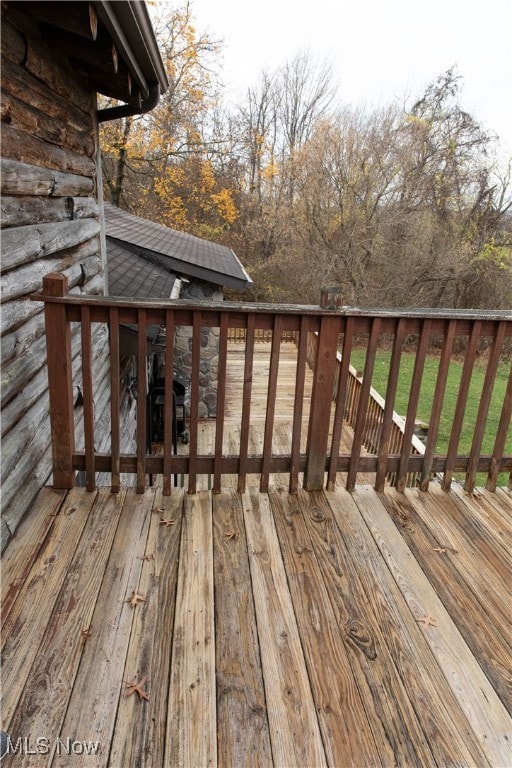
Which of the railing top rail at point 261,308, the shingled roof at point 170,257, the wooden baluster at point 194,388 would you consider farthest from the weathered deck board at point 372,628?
the shingled roof at point 170,257

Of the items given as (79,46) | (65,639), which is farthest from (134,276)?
(65,639)

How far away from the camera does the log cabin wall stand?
1.83 m

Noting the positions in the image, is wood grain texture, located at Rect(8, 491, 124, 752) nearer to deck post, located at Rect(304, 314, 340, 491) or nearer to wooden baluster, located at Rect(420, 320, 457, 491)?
deck post, located at Rect(304, 314, 340, 491)

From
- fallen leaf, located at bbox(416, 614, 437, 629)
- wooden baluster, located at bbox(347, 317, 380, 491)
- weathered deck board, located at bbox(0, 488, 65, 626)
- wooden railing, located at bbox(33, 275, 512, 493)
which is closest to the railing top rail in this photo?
wooden railing, located at bbox(33, 275, 512, 493)

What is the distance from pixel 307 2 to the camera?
17.7 metres

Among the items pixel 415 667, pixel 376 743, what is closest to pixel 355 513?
pixel 415 667

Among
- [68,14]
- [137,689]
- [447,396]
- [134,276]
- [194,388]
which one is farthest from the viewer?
[447,396]

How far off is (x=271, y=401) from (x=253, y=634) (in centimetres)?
109

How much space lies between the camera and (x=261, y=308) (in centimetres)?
215

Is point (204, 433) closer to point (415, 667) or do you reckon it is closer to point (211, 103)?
point (415, 667)

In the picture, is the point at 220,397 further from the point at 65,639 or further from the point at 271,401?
the point at 65,639

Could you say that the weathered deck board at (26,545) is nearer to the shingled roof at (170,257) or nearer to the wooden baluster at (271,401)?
the wooden baluster at (271,401)

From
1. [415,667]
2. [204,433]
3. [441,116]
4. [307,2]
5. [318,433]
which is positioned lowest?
[204,433]

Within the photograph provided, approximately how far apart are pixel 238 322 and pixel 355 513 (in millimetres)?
1148
